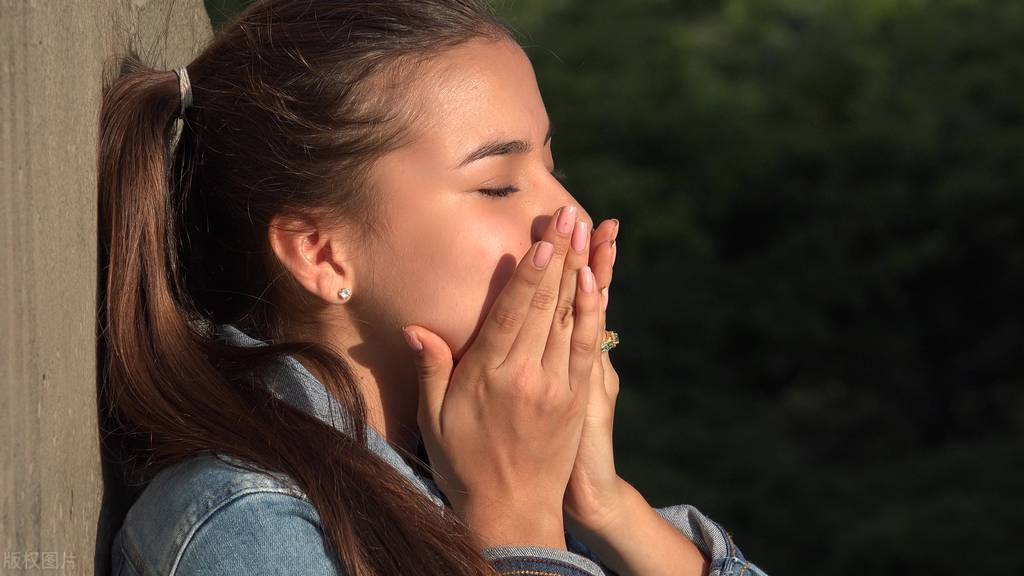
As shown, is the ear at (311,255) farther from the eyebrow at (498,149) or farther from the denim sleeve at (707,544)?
the denim sleeve at (707,544)

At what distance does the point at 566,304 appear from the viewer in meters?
1.89

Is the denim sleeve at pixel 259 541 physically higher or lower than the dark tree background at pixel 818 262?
lower

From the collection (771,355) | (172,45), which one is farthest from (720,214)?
(172,45)

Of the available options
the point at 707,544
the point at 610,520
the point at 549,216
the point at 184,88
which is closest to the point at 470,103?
the point at 549,216

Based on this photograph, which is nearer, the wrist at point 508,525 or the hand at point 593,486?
the wrist at point 508,525

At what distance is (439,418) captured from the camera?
183 cm

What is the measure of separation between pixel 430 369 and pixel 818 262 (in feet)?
15.1

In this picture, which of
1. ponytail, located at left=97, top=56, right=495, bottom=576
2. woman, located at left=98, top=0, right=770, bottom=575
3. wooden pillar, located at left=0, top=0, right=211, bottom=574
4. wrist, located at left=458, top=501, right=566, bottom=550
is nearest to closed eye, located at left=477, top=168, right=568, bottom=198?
woman, located at left=98, top=0, right=770, bottom=575

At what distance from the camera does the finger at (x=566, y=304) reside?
1868 millimetres

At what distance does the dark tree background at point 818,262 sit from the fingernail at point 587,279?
3.39m

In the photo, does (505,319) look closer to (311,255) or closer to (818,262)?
(311,255)

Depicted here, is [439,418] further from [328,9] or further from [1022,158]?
[1022,158]

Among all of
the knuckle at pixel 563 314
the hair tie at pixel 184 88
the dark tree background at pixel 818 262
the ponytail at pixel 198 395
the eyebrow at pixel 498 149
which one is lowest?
the ponytail at pixel 198 395

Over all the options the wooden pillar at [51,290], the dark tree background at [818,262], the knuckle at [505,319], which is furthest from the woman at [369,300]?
the dark tree background at [818,262]
